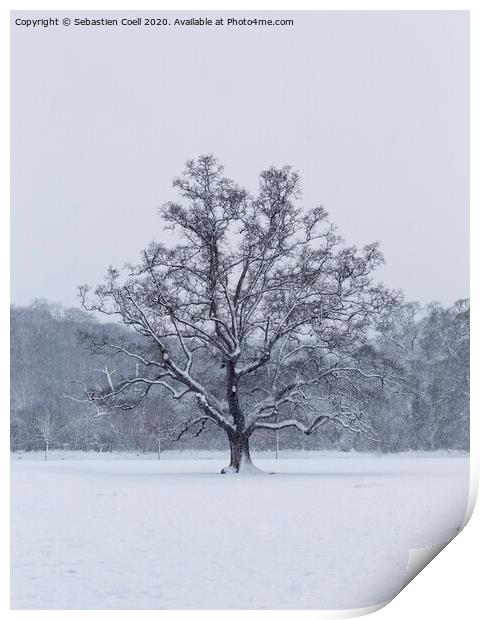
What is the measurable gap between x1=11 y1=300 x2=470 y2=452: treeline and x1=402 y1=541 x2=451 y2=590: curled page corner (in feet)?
5.81

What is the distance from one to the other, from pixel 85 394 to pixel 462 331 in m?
5.21

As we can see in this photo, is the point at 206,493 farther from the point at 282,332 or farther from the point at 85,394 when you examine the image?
the point at 282,332

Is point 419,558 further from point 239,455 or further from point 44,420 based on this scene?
point 239,455

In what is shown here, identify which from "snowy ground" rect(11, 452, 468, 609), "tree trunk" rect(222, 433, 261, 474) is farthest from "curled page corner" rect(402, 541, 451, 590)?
"tree trunk" rect(222, 433, 261, 474)

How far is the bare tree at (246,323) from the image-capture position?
49.8ft

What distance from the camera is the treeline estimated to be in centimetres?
1159

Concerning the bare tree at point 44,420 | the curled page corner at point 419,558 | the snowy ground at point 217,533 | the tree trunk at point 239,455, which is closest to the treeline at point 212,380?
the bare tree at point 44,420

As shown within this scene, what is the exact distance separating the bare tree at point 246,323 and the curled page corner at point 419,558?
17.3 feet

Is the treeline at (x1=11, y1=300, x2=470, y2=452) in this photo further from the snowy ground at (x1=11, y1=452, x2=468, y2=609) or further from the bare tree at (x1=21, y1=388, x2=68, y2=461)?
the snowy ground at (x1=11, y1=452, x2=468, y2=609)

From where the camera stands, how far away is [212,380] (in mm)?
16672

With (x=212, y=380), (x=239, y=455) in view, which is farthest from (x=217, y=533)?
(x=212, y=380)

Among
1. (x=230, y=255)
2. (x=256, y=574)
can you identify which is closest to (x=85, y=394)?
(x=230, y=255)

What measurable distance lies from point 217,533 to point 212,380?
21.1 feet

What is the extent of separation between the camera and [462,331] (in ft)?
39.6
